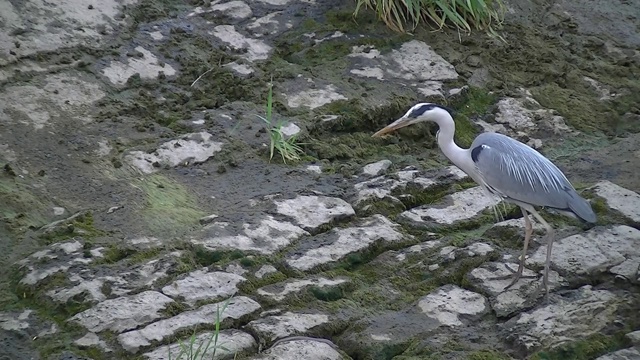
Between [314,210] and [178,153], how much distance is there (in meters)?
0.81

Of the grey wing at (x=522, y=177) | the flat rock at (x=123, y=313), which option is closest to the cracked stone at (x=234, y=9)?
the grey wing at (x=522, y=177)

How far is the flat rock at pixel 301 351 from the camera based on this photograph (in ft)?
12.7

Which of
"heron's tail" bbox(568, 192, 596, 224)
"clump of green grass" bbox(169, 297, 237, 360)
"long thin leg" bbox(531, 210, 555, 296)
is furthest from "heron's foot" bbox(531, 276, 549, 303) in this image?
"clump of green grass" bbox(169, 297, 237, 360)

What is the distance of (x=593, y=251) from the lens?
14.9 feet

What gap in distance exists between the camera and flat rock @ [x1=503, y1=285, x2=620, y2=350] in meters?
3.95

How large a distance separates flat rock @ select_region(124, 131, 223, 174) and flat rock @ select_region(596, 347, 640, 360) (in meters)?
2.30

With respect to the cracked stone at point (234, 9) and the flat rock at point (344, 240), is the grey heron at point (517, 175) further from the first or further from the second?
the cracked stone at point (234, 9)

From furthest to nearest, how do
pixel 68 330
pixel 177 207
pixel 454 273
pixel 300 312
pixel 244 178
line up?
1. pixel 244 178
2. pixel 177 207
3. pixel 454 273
4. pixel 300 312
5. pixel 68 330

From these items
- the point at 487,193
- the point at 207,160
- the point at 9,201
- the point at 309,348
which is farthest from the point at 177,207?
the point at 487,193

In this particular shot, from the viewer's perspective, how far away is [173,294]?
4.11 meters

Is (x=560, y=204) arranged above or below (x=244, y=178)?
above

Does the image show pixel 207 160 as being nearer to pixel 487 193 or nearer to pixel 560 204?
pixel 487 193

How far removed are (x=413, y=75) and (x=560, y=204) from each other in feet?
5.89

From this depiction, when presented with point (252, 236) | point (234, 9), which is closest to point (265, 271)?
point (252, 236)
